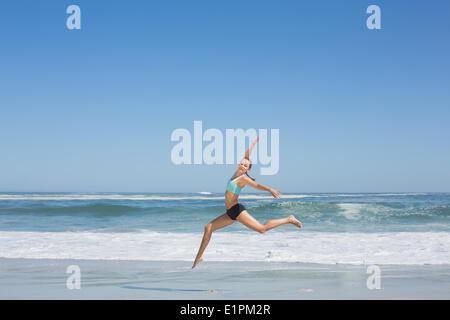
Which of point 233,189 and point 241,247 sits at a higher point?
point 233,189

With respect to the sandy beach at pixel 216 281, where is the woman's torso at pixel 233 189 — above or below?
above

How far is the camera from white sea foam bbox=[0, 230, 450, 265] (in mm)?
9666

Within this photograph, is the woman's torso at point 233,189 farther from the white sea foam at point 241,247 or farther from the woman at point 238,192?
the white sea foam at point 241,247

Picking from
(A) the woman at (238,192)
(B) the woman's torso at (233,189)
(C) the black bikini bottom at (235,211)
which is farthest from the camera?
(C) the black bikini bottom at (235,211)

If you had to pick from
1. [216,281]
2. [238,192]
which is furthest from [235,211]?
[216,281]

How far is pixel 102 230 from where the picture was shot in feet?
52.2

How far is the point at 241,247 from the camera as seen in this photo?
11.2m

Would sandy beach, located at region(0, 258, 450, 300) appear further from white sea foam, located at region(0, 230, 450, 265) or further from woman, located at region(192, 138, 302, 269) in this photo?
woman, located at region(192, 138, 302, 269)

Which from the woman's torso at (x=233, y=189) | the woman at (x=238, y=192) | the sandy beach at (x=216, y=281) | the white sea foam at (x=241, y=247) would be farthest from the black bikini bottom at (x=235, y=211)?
the white sea foam at (x=241, y=247)

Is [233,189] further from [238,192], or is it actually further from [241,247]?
[241,247]

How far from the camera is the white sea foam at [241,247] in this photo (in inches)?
381

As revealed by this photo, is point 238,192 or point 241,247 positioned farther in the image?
point 241,247
